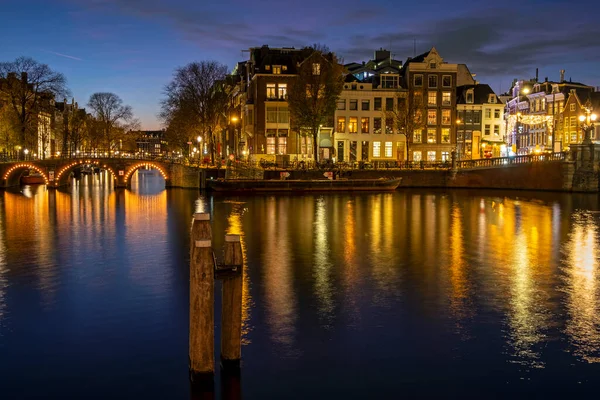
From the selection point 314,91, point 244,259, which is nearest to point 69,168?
point 314,91

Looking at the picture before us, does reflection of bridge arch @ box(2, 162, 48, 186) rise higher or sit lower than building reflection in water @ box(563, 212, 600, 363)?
higher

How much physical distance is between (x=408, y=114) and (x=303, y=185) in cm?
2033

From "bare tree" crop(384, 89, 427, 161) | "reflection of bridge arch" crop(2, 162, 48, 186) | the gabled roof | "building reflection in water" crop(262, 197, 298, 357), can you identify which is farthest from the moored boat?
"building reflection in water" crop(262, 197, 298, 357)

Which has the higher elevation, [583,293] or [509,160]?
[509,160]

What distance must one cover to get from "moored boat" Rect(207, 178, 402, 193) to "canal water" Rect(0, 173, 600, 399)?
29.4 meters

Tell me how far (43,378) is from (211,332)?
14.8 ft

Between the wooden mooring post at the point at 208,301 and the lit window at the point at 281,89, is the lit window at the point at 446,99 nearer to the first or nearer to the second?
the lit window at the point at 281,89

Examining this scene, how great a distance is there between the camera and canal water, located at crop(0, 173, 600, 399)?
1320 centimetres

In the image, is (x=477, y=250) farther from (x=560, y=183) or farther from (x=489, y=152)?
(x=489, y=152)

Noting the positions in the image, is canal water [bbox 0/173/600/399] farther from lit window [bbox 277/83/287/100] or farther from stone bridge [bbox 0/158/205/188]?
lit window [bbox 277/83/287/100]

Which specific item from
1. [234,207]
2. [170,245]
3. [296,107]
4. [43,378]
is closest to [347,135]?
[296,107]

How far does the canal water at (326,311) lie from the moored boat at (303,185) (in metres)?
29.4

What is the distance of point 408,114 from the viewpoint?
8138cm

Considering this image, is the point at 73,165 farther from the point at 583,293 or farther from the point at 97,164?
the point at 583,293
